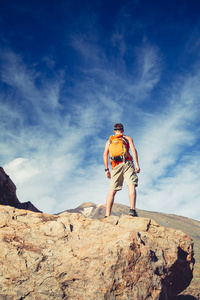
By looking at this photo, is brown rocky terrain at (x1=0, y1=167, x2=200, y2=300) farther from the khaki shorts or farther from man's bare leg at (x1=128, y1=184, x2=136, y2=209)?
the khaki shorts

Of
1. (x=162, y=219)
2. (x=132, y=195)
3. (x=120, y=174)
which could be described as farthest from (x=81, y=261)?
(x=162, y=219)

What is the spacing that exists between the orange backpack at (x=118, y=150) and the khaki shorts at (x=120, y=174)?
28 centimetres

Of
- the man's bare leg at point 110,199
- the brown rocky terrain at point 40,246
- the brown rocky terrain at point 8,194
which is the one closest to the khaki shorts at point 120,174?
the man's bare leg at point 110,199

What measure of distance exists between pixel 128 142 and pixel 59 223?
3987 mm

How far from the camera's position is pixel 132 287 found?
4.09 meters

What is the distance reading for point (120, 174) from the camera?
7.41 metres

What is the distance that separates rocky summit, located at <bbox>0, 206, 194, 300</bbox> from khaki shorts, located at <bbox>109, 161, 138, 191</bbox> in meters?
1.81

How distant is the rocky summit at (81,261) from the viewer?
150 inches

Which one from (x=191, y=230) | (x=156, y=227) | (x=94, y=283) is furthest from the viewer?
(x=191, y=230)

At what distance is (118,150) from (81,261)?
13.7 ft

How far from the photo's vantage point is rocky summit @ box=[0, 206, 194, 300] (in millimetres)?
3811

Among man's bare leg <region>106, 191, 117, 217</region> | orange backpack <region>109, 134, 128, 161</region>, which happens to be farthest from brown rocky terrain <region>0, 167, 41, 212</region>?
orange backpack <region>109, 134, 128, 161</region>

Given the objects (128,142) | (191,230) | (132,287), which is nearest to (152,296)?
(132,287)

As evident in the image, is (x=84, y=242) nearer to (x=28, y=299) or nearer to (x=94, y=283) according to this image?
(x=94, y=283)
